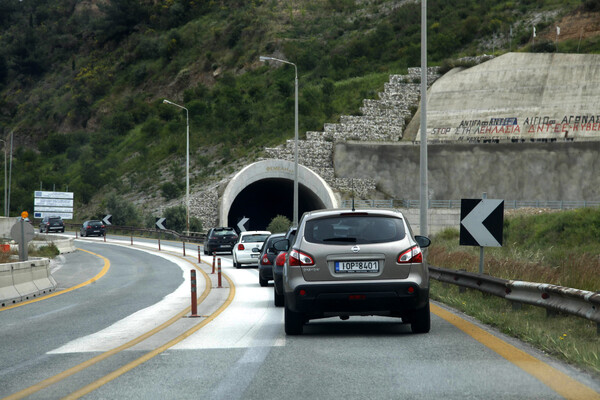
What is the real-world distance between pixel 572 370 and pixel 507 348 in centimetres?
167

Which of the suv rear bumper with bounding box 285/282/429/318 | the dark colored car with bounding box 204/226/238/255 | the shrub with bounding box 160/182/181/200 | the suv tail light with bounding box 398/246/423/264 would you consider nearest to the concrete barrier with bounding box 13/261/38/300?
the suv rear bumper with bounding box 285/282/429/318

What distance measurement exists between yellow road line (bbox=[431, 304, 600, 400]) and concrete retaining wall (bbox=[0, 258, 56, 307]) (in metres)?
11.7

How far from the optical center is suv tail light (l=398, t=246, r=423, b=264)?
1116 centimetres

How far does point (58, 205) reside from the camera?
81938mm

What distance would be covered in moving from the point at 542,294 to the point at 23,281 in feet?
46.2

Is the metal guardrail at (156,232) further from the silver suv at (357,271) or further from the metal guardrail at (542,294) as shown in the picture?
the silver suv at (357,271)

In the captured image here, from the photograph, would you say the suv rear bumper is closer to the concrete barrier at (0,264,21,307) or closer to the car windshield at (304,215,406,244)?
the car windshield at (304,215,406,244)

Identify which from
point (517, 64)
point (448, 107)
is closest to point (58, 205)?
point (448, 107)

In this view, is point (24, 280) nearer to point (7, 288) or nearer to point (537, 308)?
point (7, 288)

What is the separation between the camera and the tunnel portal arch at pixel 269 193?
62.6 m

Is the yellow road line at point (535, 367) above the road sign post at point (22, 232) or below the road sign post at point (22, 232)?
below

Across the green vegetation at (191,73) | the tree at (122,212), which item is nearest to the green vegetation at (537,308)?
the tree at (122,212)

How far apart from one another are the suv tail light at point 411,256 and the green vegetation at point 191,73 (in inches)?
2671

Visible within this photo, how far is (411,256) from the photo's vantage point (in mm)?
11211
